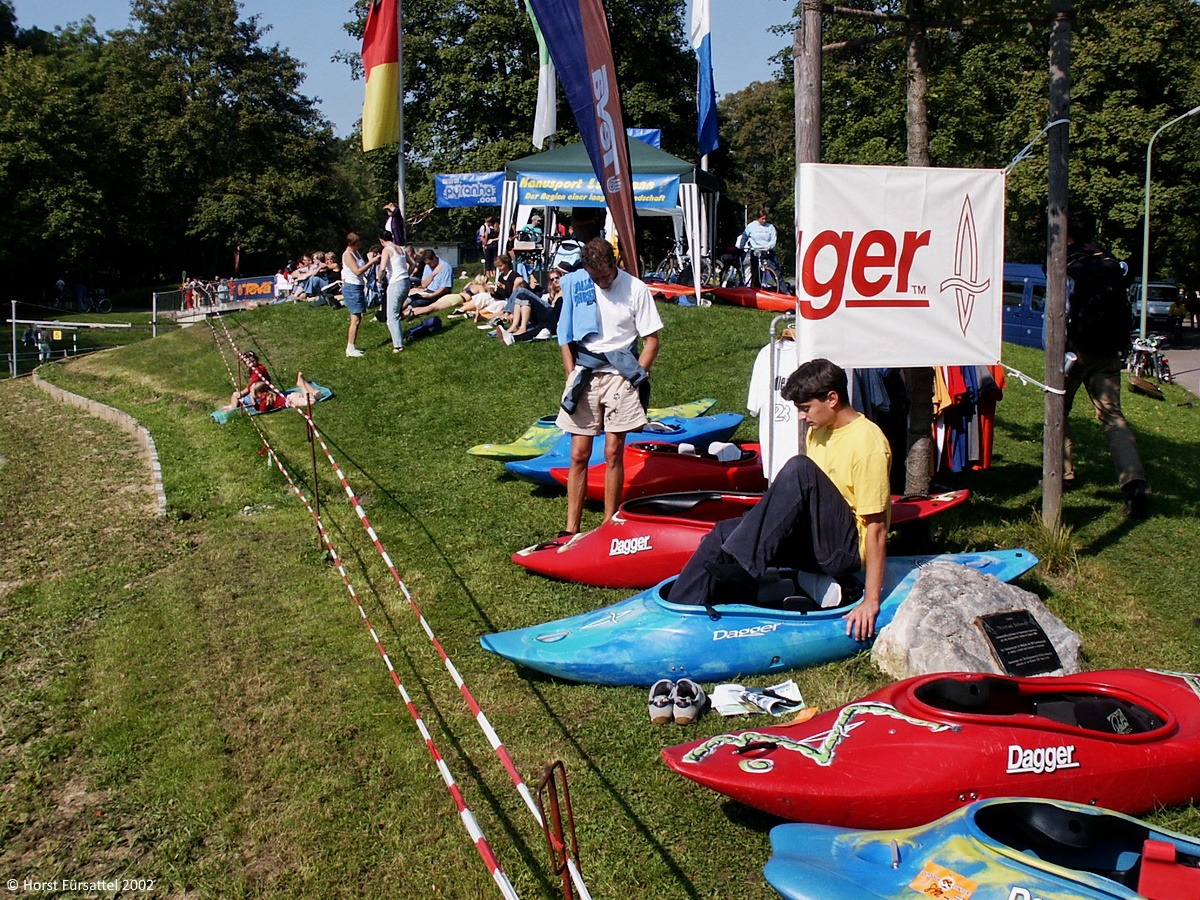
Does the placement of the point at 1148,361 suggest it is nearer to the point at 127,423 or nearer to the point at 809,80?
the point at 809,80

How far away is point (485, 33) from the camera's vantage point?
35938mm

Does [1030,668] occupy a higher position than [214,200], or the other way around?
[214,200]

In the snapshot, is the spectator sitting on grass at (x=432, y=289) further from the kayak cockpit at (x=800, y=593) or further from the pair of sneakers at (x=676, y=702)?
the pair of sneakers at (x=676, y=702)

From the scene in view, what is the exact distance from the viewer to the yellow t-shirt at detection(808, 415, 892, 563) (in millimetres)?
4750

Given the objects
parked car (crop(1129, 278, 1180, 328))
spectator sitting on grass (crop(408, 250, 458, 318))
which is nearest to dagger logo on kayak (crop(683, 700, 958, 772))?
spectator sitting on grass (crop(408, 250, 458, 318))

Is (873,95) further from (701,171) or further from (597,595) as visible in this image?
(597,595)

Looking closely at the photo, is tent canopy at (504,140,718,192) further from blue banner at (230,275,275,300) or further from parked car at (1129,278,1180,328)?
blue banner at (230,275,275,300)

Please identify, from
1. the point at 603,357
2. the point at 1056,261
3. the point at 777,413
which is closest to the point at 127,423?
the point at 603,357

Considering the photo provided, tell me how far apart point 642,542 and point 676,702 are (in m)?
1.63

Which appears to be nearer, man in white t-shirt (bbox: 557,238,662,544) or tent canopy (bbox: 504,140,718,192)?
man in white t-shirt (bbox: 557,238,662,544)

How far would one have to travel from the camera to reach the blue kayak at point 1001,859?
9.23 feet

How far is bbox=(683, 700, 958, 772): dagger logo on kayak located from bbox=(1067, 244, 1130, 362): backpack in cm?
464

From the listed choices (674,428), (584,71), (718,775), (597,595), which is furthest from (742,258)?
(718,775)

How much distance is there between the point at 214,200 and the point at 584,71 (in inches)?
1712
